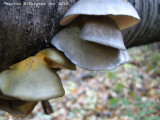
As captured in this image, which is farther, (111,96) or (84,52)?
(111,96)

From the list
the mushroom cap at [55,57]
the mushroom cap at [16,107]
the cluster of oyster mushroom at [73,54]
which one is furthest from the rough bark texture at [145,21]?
the mushroom cap at [16,107]

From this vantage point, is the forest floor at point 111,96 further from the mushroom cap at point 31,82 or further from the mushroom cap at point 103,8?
the mushroom cap at point 103,8

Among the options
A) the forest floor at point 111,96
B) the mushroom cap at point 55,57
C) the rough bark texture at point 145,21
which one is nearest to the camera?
the mushroom cap at point 55,57

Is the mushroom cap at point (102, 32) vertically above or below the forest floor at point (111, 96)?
above

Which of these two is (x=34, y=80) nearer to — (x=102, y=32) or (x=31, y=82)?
(x=31, y=82)

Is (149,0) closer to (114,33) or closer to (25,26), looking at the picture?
(114,33)

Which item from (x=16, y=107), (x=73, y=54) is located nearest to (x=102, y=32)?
(x=73, y=54)

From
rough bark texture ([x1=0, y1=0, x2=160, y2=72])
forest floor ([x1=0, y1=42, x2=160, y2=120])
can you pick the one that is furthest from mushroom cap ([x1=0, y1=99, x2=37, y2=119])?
forest floor ([x1=0, y1=42, x2=160, y2=120])

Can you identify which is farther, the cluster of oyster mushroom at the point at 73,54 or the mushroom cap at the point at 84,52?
the mushroom cap at the point at 84,52
